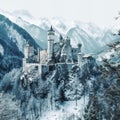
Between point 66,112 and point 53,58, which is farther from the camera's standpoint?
point 53,58

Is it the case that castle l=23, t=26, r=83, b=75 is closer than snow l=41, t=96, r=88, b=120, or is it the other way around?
snow l=41, t=96, r=88, b=120

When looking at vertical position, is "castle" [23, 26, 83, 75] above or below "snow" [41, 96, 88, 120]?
above

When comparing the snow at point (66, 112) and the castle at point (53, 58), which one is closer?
the snow at point (66, 112)

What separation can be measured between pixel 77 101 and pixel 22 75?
85.8 feet

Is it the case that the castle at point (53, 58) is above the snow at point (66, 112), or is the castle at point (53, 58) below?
above

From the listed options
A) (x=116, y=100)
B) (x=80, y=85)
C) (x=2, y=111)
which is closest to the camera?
(x=116, y=100)

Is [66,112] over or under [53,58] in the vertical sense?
under

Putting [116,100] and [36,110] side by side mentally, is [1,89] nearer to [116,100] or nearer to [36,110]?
[36,110]

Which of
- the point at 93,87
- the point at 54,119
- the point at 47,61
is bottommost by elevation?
the point at 54,119

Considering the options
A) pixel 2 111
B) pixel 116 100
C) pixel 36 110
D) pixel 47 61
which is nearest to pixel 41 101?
pixel 36 110

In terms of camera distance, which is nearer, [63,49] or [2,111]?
[2,111]

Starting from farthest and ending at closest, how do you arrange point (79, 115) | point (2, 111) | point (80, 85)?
point (80, 85), point (79, 115), point (2, 111)

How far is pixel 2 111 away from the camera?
427ft

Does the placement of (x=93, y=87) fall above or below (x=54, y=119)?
above
